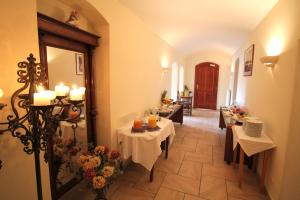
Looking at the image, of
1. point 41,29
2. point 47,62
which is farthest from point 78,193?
point 41,29

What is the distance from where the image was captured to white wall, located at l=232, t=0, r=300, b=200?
188 cm

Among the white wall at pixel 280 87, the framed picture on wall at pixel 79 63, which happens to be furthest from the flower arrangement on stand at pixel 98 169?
the white wall at pixel 280 87

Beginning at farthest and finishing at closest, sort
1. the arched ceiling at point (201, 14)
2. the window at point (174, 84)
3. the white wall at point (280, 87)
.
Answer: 1. the window at point (174, 84)
2. the arched ceiling at point (201, 14)
3. the white wall at point (280, 87)

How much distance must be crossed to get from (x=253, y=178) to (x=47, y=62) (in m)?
3.36

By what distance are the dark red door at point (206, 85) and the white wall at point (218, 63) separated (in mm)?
186

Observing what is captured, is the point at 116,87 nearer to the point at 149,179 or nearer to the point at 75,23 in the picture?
the point at 75,23

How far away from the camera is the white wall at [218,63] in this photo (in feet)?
27.1

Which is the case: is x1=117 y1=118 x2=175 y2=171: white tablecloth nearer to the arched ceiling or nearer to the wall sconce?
the wall sconce

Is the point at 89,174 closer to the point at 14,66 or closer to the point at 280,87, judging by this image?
the point at 14,66

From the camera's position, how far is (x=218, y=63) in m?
8.39

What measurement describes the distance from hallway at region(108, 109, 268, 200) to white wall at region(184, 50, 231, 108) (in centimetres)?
Answer: 528

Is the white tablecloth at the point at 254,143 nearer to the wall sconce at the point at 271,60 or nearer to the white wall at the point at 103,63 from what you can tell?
the wall sconce at the point at 271,60

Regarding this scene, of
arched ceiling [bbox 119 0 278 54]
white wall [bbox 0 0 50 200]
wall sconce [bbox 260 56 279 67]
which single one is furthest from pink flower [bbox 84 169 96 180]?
wall sconce [bbox 260 56 279 67]

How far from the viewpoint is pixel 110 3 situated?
7.77 feet
